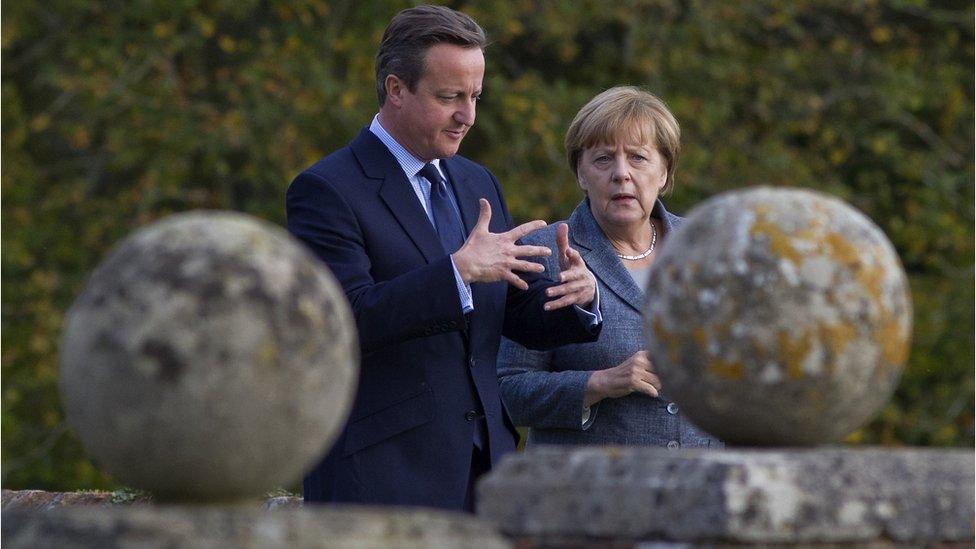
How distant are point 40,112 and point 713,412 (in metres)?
9.15

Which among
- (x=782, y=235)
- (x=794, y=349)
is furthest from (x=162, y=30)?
(x=794, y=349)

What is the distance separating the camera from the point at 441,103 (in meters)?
4.40

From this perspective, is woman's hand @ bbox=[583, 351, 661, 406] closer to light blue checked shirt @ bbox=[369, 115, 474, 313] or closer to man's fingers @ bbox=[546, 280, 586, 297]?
man's fingers @ bbox=[546, 280, 586, 297]

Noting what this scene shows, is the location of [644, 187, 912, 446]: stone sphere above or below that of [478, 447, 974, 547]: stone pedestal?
above

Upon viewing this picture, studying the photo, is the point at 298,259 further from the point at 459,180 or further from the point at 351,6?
the point at 351,6

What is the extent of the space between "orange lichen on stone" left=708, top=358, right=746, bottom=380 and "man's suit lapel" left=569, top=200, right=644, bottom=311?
1617mm

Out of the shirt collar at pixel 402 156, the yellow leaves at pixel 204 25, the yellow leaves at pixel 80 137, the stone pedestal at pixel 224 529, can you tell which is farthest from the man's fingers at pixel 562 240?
the yellow leaves at pixel 80 137

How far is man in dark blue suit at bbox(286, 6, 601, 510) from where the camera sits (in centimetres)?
397

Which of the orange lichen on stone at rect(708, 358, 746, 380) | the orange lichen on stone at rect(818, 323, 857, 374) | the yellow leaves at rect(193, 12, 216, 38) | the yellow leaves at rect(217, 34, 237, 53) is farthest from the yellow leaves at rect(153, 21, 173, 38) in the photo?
the orange lichen on stone at rect(818, 323, 857, 374)

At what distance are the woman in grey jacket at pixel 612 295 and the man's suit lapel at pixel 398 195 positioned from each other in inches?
19.5

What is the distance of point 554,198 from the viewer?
10375mm

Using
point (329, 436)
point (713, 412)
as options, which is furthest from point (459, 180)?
point (329, 436)

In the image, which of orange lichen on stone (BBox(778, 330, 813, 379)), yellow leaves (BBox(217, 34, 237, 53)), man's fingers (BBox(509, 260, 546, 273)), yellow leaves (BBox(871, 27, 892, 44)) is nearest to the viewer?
orange lichen on stone (BBox(778, 330, 813, 379))

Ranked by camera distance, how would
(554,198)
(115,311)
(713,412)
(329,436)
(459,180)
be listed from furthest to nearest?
(554,198) → (459,180) → (713,412) → (329,436) → (115,311)
